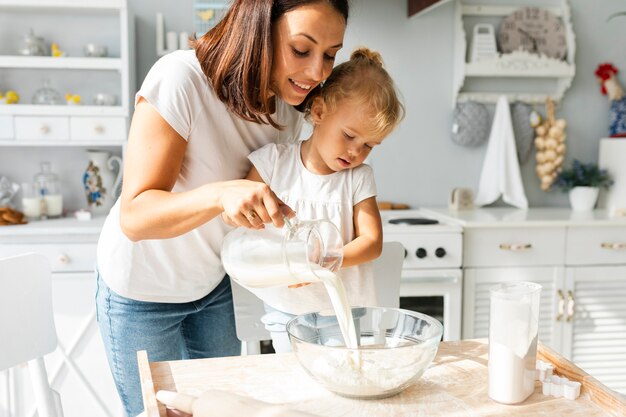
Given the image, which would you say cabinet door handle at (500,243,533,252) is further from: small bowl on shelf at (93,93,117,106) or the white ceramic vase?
small bowl on shelf at (93,93,117,106)

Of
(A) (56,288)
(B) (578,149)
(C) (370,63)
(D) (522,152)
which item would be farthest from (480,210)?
(A) (56,288)

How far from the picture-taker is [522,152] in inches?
118

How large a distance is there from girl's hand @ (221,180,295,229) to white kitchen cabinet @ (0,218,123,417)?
1.61 m

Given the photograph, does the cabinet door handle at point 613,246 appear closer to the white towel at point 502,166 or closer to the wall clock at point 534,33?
the white towel at point 502,166

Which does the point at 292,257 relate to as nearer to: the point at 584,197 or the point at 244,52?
the point at 244,52

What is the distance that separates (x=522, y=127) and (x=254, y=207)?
7.89 ft

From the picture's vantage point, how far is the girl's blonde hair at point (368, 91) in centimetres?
135

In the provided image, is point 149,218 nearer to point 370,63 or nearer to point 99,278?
point 99,278

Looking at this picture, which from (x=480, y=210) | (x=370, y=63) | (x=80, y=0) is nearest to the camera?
(x=370, y=63)

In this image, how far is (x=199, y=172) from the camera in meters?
1.24

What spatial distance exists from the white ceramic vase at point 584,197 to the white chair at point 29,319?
7.96 feet

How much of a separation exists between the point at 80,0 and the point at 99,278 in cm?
159

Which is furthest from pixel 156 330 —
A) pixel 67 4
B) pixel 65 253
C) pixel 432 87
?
pixel 432 87

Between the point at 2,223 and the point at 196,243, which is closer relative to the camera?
the point at 196,243
